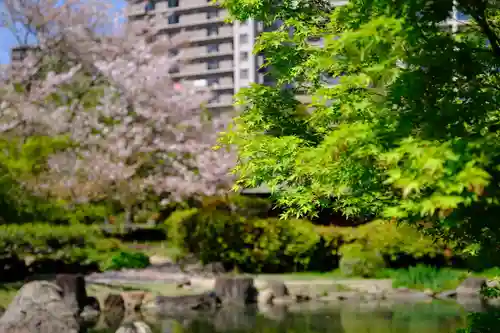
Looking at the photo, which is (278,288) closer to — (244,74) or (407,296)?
(407,296)

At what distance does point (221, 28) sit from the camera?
7569cm

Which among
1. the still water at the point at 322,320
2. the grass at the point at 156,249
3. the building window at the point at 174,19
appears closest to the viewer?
the still water at the point at 322,320

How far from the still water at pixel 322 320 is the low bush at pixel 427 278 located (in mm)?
1758

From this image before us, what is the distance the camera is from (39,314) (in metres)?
13.1

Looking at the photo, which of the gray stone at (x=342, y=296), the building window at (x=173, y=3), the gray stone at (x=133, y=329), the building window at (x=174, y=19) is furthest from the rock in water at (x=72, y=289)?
the building window at (x=173, y=3)

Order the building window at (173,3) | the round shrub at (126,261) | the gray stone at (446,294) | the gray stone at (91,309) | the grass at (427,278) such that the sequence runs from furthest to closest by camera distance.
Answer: the building window at (173,3)
the round shrub at (126,261)
the grass at (427,278)
the gray stone at (446,294)
the gray stone at (91,309)

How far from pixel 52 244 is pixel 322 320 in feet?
31.0

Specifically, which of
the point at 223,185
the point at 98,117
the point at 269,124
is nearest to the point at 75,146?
the point at 98,117

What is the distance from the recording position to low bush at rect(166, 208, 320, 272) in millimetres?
21938

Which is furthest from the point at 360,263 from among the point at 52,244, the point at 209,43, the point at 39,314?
the point at 209,43

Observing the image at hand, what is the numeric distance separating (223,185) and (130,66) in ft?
20.9

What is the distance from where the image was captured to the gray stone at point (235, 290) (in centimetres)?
1845

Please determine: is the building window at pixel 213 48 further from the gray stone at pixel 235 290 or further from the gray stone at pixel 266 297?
the gray stone at pixel 235 290

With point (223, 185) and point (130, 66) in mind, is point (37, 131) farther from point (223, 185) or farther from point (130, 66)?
point (223, 185)
